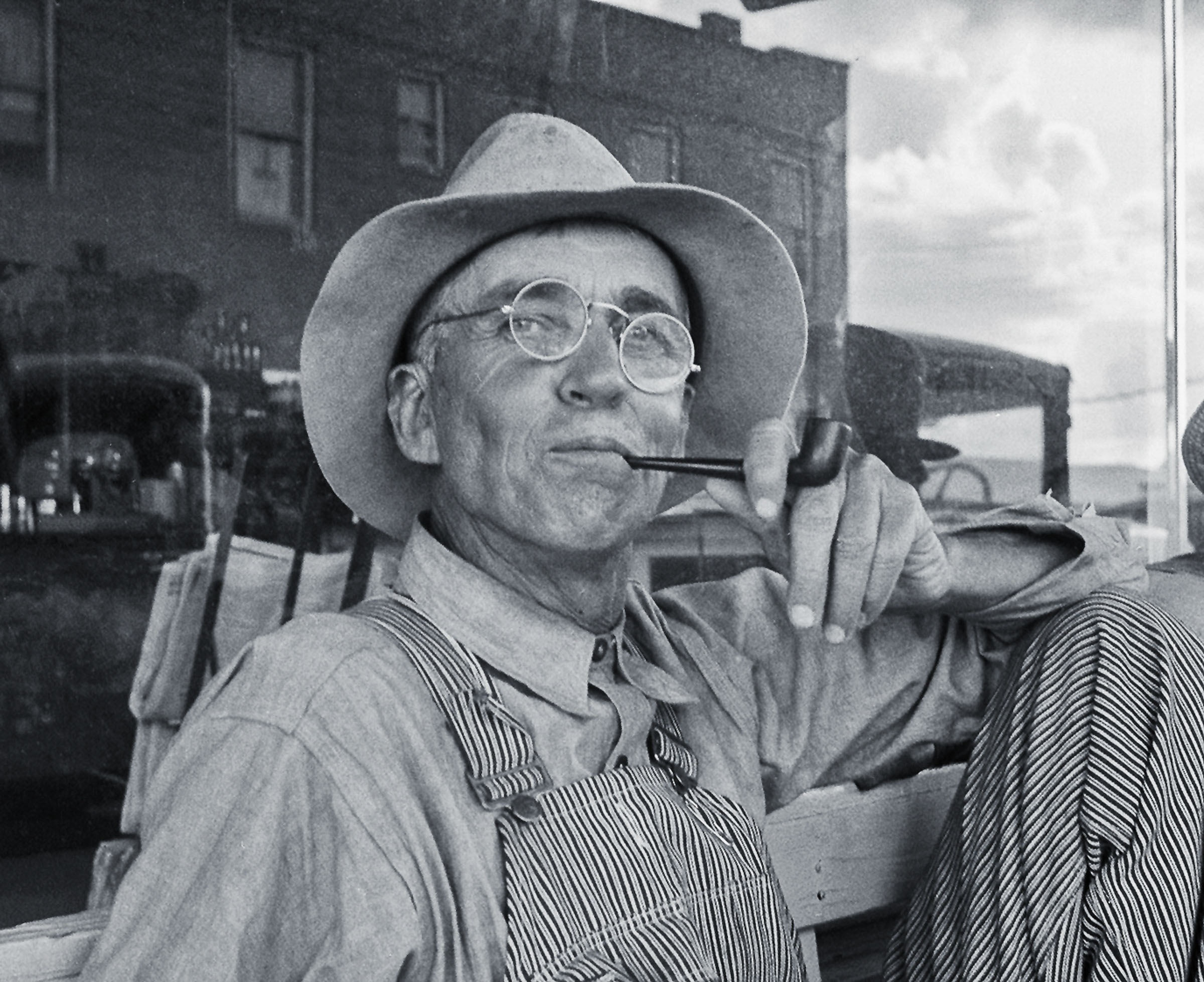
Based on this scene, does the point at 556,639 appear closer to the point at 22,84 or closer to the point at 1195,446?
the point at 1195,446

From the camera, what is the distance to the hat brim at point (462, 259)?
1.39 m

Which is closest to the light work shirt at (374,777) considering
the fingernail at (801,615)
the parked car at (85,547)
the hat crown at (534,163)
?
the fingernail at (801,615)

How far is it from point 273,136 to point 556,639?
95.6 inches

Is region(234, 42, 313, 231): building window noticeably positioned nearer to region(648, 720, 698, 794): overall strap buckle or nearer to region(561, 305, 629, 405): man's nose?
region(561, 305, 629, 405): man's nose

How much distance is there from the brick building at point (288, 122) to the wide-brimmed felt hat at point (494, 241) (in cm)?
184

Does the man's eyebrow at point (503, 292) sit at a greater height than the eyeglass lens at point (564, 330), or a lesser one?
greater

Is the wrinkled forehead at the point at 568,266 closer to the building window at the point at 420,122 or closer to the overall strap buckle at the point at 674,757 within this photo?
the overall strap buckle at the point at 674,757

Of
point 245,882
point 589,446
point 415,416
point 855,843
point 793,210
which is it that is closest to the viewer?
point 245,882

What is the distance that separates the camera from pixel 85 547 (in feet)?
10.5

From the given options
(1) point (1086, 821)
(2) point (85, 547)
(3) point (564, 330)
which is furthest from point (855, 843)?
(2) point (85, 547)

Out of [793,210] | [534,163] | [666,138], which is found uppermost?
[666,138]

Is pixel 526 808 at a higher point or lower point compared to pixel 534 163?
lower

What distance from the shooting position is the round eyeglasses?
138cm

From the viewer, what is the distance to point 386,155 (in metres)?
3.57
